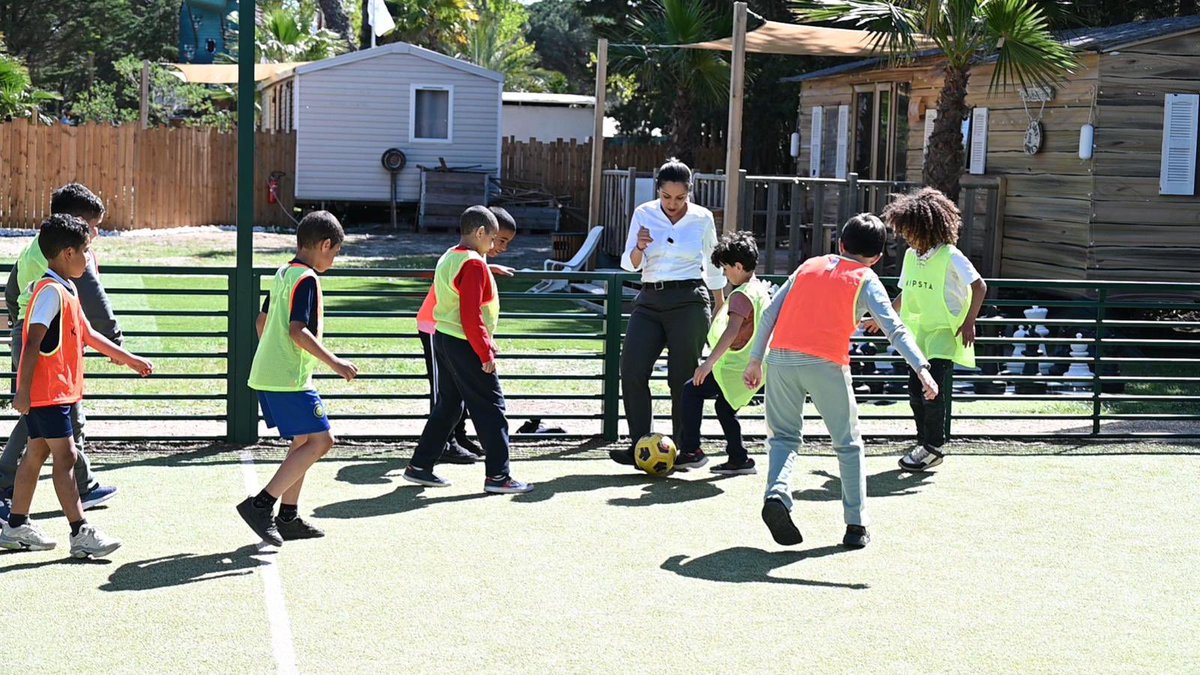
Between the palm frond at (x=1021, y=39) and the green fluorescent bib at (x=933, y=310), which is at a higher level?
the palm frond at (x=1021, y=39)

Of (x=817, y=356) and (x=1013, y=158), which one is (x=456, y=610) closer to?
(x=817, y=356)

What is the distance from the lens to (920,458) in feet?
31.2

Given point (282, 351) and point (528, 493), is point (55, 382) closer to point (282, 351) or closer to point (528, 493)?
point (282, 351)

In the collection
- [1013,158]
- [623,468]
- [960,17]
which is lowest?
[623,468]

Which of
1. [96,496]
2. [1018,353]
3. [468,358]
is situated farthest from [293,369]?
[1018,353]

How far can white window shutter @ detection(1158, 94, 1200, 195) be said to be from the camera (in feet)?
59.4

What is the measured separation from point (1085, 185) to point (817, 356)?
12.1 m

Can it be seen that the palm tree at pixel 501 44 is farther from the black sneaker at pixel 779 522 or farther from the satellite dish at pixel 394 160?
the black sneaker at pixel 779 522

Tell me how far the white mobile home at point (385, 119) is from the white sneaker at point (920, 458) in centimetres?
2663

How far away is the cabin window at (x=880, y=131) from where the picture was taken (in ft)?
79.4

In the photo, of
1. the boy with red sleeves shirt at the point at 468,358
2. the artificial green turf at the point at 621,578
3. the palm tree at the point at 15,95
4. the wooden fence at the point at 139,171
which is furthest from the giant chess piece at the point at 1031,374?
the palm tree at the point at 15,95

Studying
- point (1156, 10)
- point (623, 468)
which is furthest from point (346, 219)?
point (623, 468)

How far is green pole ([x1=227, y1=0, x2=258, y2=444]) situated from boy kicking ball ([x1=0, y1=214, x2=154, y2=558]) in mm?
2470

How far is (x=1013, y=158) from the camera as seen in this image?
19875mm
